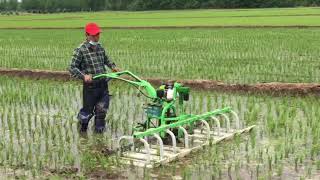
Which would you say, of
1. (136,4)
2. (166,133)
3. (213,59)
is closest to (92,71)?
(166,133)

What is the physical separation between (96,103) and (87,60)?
2.07ft

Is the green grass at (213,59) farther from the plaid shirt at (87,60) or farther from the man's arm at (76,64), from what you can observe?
the man's arm at (76,64)

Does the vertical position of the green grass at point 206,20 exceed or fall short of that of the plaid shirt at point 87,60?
it falls short

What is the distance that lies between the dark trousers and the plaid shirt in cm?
18

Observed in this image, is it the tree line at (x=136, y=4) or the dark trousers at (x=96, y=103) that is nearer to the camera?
the dark trousers at (x=96, y=103)

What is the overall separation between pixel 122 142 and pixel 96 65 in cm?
115

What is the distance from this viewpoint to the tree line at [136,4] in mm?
72250

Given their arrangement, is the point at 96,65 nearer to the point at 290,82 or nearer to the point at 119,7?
the point at 290,82

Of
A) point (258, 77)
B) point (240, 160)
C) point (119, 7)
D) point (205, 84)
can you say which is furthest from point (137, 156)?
point (119, 7)

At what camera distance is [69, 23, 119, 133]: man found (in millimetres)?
6777

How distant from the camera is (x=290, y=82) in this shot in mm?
10445

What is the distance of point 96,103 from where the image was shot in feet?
23.3

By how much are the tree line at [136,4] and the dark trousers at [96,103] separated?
6629 cm

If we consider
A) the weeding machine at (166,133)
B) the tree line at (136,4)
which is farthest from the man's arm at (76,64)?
the tree line at (136,4)
